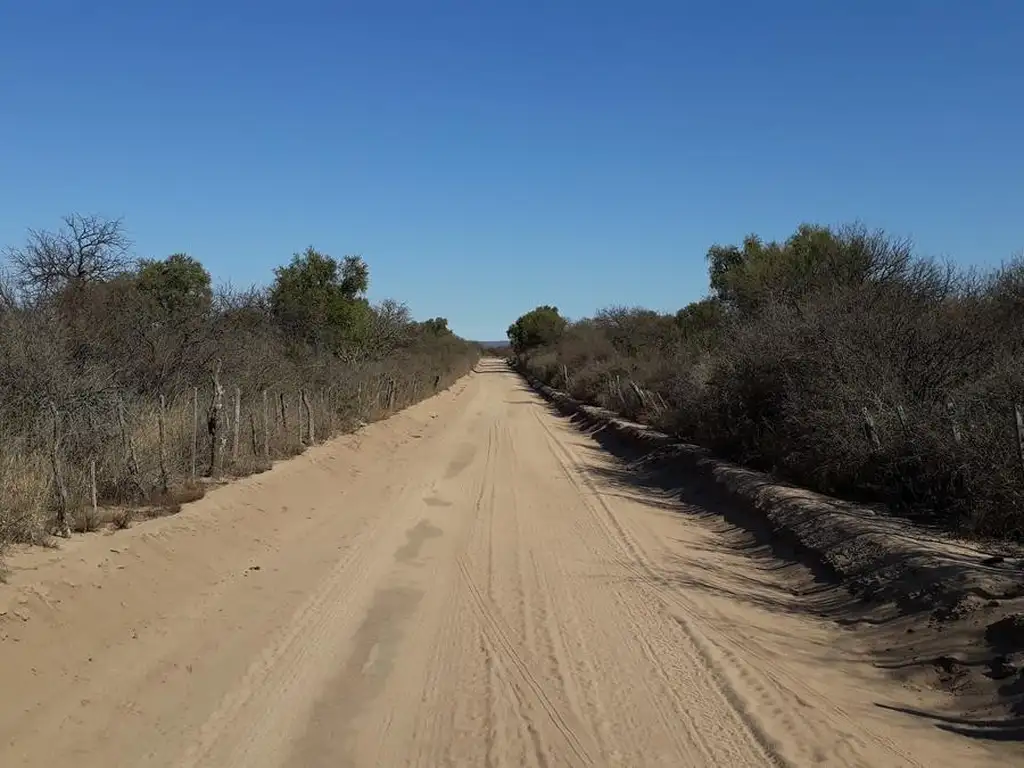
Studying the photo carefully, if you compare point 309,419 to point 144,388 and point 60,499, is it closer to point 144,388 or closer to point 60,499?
point 144,388

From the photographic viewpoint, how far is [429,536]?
39.0 feet

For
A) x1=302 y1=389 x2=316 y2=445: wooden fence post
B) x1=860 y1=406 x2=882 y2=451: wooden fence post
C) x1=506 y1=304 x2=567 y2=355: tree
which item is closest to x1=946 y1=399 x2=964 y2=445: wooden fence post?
x1=860 y1=406 x2=882 y2=451: wooden fence post

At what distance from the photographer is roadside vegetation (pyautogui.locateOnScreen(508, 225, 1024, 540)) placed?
34.2 feet

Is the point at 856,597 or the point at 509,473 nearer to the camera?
the point at 856,597

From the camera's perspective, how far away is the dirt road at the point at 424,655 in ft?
16.8

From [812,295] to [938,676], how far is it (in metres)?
14.8

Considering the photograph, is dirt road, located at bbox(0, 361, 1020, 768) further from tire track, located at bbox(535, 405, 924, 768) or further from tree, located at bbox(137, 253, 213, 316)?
tree, located at bbox(137, 253, 213, 316)

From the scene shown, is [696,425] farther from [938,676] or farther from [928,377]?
[938,676]

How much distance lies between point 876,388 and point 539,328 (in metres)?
90.7

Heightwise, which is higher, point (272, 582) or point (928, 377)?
point (928, 377)

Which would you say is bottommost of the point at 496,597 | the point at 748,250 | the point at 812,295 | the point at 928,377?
the point at 496,597

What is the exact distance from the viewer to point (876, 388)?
1386 cm

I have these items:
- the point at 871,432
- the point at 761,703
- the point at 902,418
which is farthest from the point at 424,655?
the point at 871,432

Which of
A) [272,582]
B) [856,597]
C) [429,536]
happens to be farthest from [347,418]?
[856,597]
